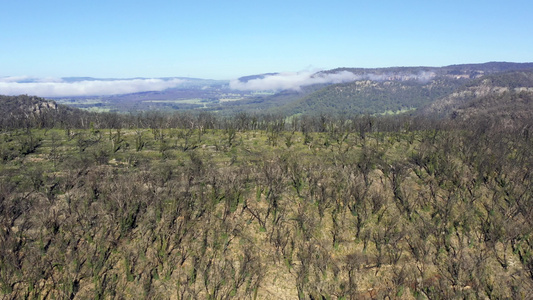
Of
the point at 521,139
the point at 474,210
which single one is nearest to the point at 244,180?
the point at 474,210

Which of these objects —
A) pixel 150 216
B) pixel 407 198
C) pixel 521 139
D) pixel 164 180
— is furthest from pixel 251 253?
pixel 521 139

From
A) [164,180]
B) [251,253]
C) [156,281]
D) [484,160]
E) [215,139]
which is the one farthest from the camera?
[215,139]

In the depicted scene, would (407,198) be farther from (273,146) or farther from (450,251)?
(273,146)

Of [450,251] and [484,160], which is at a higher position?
[484,160]

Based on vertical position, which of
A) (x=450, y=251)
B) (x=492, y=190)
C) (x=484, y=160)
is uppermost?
(x=484, y=160)

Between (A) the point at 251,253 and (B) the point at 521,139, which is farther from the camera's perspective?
(B) the point at 521,139

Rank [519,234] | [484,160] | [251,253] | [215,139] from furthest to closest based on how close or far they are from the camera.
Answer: [215,139] < [484,160] < [519,234] < [251,253]
